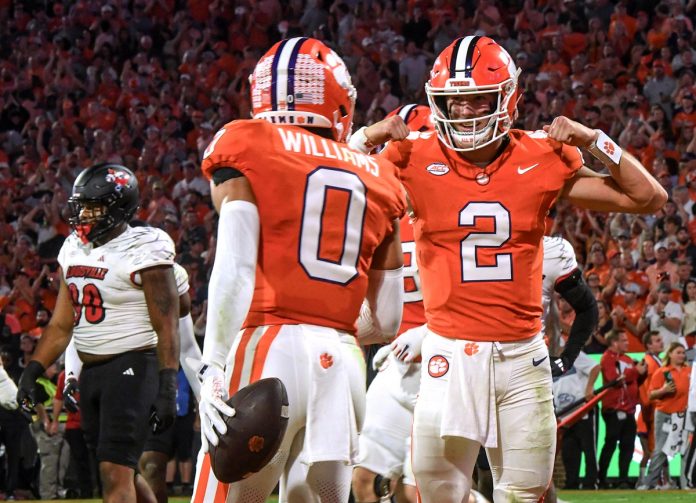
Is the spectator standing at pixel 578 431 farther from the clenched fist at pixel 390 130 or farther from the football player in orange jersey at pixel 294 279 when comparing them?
the football player in orange jersey at pixel 294 279

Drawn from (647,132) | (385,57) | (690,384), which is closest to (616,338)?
(690,384)

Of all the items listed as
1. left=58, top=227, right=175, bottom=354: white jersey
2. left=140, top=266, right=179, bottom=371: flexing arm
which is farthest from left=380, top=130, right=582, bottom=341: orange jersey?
left=58, top=227, right=175, bottom=354: white jersey

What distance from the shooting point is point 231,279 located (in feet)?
10.8

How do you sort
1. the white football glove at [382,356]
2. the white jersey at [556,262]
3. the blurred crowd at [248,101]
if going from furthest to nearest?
1. the blurred crowd at [248,101]
2. the white jersey at [556,262]
3. the white football glove at [382,356]

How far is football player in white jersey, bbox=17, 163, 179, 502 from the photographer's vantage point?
566cm

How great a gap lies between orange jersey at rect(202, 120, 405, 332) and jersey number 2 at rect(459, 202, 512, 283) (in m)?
0.94

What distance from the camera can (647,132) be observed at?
527 inches

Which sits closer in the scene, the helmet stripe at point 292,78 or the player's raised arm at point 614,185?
the helmet stripe at point 292,78

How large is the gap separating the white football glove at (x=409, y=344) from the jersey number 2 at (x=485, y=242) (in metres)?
1.08

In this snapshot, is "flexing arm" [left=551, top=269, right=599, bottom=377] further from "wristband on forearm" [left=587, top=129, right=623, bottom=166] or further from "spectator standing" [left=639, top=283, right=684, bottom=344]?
"spectator standing" [left=639, top=283, right=684, bottom=344]

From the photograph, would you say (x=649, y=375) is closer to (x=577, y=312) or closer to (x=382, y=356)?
(x=577, y=312)

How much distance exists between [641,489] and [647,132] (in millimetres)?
4239

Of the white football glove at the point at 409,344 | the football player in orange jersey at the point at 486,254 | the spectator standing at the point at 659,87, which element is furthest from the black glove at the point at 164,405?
the spectator standing at the point at 659,87

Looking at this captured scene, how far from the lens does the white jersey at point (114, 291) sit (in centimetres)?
579
